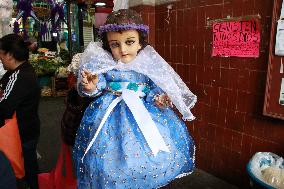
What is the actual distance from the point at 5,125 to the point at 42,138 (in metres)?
2.50

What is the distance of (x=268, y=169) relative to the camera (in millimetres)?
2125

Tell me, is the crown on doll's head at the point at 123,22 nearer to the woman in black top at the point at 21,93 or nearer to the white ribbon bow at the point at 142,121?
the white ribbon bow at the point at 142,121

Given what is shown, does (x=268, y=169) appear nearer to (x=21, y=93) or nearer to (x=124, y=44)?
(x=124, y=44)

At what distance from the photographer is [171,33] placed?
3412 mm

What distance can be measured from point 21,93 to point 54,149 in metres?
2.00

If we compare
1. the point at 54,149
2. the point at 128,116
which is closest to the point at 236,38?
the point at 128,116

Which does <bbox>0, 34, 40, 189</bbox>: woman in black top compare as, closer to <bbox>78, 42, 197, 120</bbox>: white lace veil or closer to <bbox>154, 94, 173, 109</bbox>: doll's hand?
<bbox>78, 42, 197, 120</bbox>: white lace veil

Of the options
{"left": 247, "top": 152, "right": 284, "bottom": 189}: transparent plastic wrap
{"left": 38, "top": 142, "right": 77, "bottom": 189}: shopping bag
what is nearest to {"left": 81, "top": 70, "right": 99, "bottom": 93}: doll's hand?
{"left": 38, "top": 142, "right": 77, "bottom": 189}: shopping bag

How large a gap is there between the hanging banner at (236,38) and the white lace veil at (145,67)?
102 centimetres

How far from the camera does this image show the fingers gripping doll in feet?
5.38

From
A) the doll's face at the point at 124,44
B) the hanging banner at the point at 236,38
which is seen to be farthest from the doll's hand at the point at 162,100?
the hanging banner at the point at 236,38

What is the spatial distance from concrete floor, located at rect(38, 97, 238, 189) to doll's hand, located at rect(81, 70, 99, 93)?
1817 mm

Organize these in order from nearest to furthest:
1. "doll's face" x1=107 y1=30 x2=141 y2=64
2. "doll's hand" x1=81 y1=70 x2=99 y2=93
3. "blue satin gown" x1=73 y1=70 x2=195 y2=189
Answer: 1. "blue satin gown" x1=73 y1=70 x2=195 y2=189
2. "doll's hand" x1=81 y1=70 x2=99 y2=93
3. "doll's face" x1=107 y1=30 x2=141 y2=64

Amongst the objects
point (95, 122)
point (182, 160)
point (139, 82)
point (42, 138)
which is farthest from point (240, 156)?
point (42, 138)
